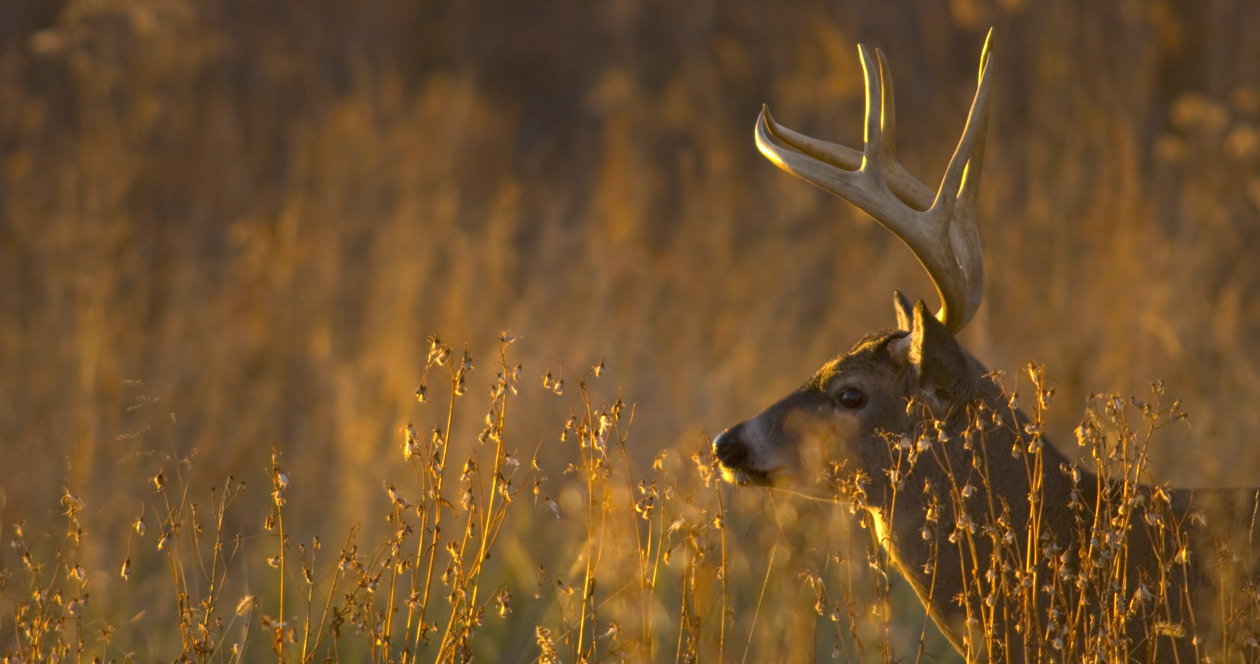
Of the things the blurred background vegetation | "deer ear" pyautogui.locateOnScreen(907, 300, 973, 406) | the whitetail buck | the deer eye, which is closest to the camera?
the whitetail buck

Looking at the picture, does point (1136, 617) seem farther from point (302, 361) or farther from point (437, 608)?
point (302, 361)

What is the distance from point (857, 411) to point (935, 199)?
0.68 metres

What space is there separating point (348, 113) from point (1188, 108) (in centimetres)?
540

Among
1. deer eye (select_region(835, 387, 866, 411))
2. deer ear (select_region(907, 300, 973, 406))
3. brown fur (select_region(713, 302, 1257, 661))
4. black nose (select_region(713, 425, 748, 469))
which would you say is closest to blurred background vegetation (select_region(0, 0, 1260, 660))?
brown fur (select_region(713, 302, 1257, 661))

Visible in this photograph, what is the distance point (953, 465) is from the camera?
11.7 feet

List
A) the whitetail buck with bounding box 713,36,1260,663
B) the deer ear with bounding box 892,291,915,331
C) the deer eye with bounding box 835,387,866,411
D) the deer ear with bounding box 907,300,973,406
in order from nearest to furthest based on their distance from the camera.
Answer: the whitetail buck with bounding box 713,36,1260,663
the deer ear with bounding box 907,300,973,406
the deer eye with bounding box 835,387,866,411
the deer ear with bounding box 892,291,915,331

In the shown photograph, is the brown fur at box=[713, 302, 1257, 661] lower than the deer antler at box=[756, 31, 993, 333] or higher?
lower

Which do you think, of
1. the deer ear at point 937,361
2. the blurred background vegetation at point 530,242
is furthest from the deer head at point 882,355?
the blurred background vegetation at point 530,242

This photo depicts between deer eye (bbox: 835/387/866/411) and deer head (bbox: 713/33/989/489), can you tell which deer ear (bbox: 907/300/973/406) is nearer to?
deer head (bbox: 713/33/989/489)

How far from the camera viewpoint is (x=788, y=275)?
8.77 meters

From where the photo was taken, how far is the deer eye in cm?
370

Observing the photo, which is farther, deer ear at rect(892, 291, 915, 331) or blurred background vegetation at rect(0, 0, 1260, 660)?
blurred background vegetation at rect(0, 0, 1260, 660)

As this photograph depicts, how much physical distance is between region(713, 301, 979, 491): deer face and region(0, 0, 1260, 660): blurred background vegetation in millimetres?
1715

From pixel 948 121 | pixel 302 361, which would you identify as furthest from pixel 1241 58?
pixel 302 361
